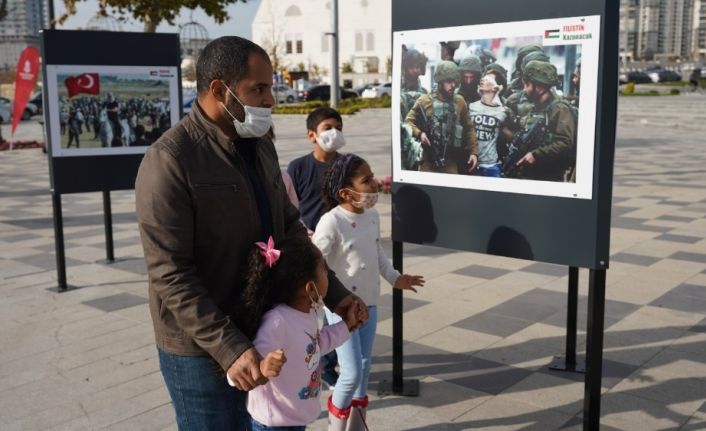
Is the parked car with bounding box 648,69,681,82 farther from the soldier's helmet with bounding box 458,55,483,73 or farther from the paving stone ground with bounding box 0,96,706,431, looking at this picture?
the soldier's helmet with bounding box 458,55,483,73

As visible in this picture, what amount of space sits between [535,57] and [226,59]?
1.79 m

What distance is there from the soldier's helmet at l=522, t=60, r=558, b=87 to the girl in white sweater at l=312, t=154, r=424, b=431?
0.92 meters

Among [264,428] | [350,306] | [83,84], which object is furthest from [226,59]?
[83,84]

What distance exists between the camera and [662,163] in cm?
1656

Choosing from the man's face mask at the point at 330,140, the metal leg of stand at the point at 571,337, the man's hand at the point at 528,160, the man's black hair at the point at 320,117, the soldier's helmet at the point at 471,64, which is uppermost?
the soldier's helmet at the point at 471,64

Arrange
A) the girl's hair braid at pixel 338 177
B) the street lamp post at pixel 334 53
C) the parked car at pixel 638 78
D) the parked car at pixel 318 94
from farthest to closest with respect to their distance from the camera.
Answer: the parked car at pixel 638 78 < the parked car at pixel 318 94 < the street lamp post at pixel 334 53 < the girl's hair braid at pixel 338 177

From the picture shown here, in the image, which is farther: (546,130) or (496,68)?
(496,68)

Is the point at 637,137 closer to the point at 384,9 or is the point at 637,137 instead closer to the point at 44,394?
the point at 44,394

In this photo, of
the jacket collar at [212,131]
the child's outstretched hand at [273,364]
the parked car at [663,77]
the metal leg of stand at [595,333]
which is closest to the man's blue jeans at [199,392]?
the child's outstretched hand at [273,364]

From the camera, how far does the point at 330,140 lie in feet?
14.5

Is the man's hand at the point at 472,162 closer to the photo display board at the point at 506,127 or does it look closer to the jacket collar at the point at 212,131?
the photo display board at the point at 506,127

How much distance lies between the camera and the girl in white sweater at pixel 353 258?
3.56 metres

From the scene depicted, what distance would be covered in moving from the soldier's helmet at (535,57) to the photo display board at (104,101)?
4451 mm

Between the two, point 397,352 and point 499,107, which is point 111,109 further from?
point 499,107
